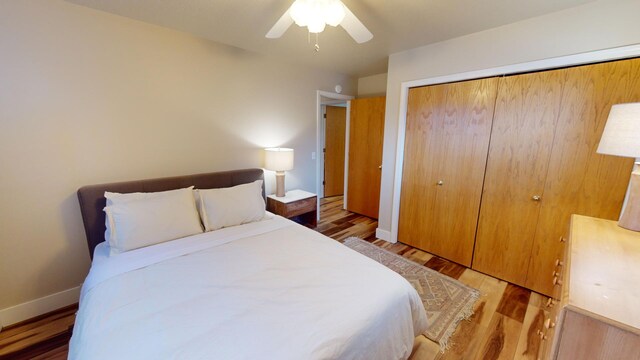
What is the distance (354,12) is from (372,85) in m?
2.09

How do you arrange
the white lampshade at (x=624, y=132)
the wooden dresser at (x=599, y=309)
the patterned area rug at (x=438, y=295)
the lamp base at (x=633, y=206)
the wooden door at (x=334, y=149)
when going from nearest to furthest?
the wooden dresser at (x=599, y=309) < the white lampshade at (x=624, y=132) < the lamp base at (x=633, y=206) < the patterned area rug at (x=438, y=295) < the wooden door at (x=334, y=149)

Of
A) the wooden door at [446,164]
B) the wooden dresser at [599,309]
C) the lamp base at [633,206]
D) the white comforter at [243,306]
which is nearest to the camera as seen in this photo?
the wooden dresser at [599,309]

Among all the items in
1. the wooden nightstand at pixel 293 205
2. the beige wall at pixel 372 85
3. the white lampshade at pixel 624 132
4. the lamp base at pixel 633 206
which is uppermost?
the beige wall at pixel 372 85

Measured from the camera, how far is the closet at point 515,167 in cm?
177

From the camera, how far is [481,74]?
221cm

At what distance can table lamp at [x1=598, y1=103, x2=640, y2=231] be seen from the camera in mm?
1245

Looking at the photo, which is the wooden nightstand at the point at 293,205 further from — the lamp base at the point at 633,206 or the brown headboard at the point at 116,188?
the lamp base at the point at 633,206

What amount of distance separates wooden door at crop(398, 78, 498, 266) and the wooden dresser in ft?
4.44

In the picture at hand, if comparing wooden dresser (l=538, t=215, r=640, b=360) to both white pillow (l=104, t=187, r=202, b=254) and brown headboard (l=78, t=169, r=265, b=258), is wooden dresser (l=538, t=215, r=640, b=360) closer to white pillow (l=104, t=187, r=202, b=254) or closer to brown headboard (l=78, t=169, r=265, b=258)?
white pillow (l=104, t=187, r=202, b=254)

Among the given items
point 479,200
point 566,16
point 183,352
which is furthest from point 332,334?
point 566,16

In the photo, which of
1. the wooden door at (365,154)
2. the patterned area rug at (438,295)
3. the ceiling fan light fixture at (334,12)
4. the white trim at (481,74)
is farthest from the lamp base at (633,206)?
the wooden door at (365,154)

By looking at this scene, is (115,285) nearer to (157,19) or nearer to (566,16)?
(157,19)

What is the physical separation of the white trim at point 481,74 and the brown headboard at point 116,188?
1984mm

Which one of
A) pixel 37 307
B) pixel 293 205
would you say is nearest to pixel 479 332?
pixel 293 205
